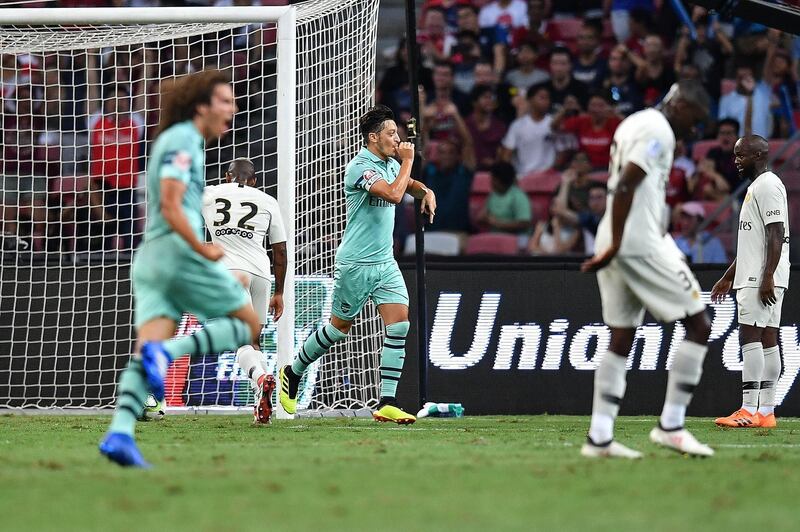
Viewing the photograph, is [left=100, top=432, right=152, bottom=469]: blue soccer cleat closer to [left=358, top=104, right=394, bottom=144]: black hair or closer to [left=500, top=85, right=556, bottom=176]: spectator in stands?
[left=358, top=104, right=394, bottom=144]: black hair

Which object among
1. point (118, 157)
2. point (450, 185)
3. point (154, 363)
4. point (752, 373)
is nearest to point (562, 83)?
point (450, 185)

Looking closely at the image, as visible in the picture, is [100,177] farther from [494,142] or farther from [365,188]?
[494,142]

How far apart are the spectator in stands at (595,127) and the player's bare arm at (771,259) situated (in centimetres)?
671

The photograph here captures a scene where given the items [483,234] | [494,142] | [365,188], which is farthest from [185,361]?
[494,142]

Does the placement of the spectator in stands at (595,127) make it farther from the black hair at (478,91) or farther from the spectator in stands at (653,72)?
the black hair at (478,91)

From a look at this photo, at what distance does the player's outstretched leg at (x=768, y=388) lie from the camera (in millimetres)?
10602

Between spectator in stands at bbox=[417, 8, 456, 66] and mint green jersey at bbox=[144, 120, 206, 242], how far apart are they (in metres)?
11.9

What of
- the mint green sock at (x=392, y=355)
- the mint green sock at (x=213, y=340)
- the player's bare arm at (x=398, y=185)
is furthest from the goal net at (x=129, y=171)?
the mint green sock at (x=213, y=340)

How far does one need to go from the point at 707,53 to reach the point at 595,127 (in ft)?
6.61

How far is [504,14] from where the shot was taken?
60.7 feet

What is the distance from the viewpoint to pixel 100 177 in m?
13.6

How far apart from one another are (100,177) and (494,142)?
20.0 feet

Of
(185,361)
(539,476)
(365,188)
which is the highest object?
(365,188)

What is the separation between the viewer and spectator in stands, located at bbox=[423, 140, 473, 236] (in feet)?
55.3
